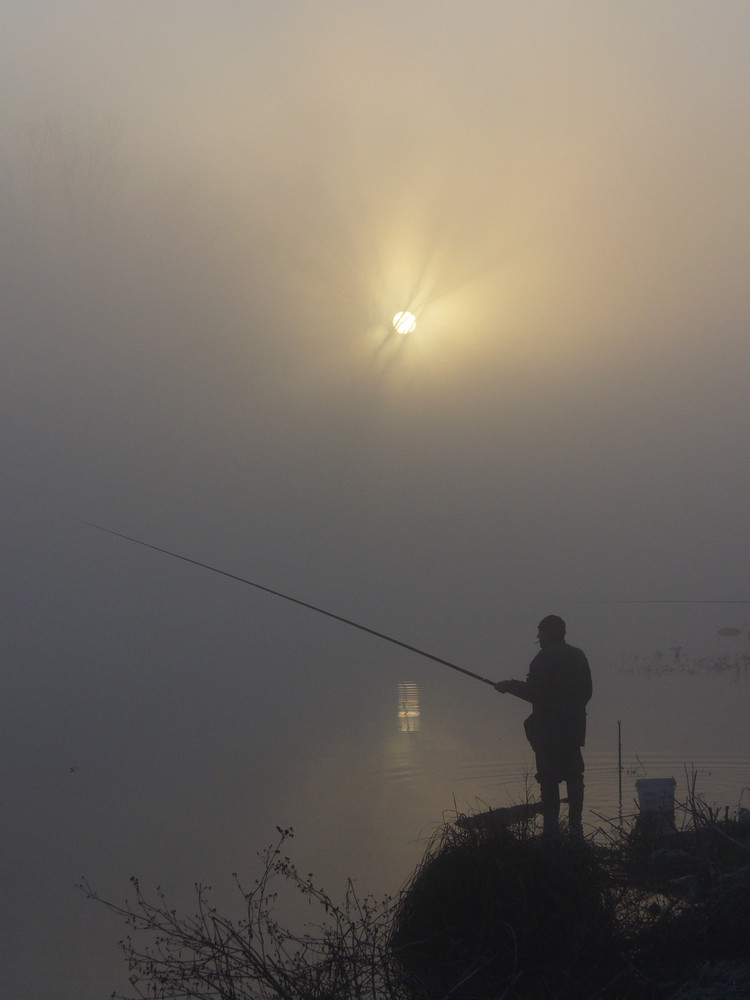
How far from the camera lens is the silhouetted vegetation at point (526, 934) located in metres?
3.68

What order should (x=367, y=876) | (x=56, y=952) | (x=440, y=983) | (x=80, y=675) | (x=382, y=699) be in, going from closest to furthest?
1. (x=440, y=983)
2. (x=56, y=952)
3. (x=367, y=876)
4. (x=382, y=699)
5. (x=80, y=675)

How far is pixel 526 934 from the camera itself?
395 centimetres

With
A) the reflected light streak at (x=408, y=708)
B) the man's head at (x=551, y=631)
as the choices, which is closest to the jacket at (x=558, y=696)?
the man's head at (x=551, y=631)

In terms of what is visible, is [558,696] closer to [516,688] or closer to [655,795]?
[516,688]

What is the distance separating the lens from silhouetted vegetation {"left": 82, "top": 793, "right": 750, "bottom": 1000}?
3.68 m

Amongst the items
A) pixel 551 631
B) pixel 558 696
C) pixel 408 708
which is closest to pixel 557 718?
pixel 558 696

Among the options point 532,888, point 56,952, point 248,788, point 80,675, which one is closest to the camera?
point 532,888

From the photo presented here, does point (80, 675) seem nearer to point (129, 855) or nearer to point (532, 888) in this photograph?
point (129, 855)

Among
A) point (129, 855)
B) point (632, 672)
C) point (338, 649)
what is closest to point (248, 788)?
point (129, 855)

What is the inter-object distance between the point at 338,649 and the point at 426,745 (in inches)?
1081

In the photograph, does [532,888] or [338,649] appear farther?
[338,649]

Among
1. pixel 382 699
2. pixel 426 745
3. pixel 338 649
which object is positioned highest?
pixel 338 649

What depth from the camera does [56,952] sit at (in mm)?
5996

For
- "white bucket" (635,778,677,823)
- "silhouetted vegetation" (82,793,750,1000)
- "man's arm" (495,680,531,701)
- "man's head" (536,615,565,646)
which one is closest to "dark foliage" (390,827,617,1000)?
"silhouetted vegetation" (82,793,750,1000)
